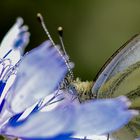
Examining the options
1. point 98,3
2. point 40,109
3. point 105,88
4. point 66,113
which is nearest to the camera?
point 66,113

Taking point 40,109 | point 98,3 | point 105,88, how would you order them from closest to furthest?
point 40,109 < point 105,88 < point 98,3

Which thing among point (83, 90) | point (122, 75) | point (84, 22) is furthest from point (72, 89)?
point (84, 22)

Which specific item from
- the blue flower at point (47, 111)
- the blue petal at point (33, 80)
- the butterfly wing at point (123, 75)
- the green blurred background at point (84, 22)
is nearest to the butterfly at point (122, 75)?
the butterfly wing at point (123, 75)

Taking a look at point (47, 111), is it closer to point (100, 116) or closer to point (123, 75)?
point (100, 116)

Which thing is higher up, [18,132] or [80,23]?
[80,23]

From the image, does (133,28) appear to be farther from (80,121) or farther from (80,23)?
(80,121)

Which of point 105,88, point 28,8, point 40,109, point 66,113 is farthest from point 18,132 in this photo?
point 28,8
